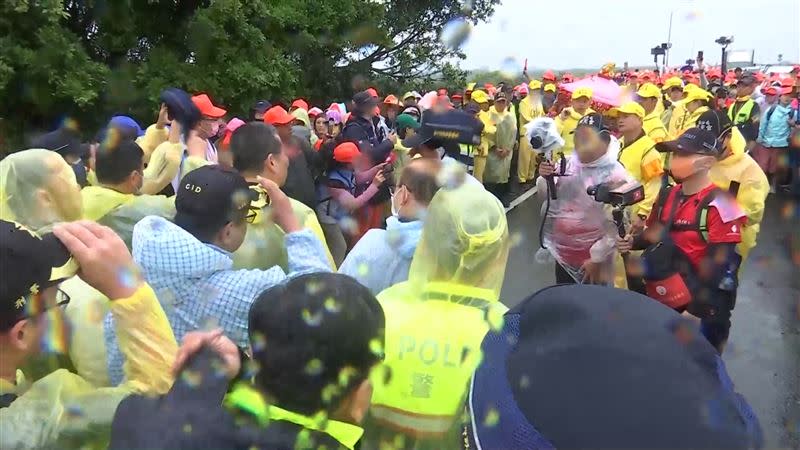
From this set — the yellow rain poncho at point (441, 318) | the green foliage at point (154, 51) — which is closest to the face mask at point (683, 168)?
Answer: the yellow rain poncho at point (441, 318)

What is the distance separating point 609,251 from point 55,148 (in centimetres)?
338

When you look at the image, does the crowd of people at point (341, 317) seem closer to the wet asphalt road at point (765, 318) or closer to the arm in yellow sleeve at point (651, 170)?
the arm in yellow sleeve at point (651, 170)

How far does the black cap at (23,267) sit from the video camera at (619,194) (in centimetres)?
323

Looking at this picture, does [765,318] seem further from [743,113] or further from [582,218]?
[743,113]

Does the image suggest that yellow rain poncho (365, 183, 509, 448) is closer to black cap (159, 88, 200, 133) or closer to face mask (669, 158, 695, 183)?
face mask (669, 158, 695, 183)

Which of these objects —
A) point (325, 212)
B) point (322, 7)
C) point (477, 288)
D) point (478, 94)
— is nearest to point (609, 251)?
point (325, 212)

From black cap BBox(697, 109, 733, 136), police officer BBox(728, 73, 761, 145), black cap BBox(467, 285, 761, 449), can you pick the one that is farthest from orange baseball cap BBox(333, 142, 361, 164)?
police officer BBox(728, 73, 761, 145)

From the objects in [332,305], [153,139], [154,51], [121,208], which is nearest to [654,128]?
[153,139]

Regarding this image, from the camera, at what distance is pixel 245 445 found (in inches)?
50.1

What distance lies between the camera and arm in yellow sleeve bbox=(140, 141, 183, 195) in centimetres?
410

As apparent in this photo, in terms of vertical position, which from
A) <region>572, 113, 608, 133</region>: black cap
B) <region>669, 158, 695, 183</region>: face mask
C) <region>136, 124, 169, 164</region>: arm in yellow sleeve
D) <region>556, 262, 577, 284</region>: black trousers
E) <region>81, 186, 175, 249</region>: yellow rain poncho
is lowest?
<region>556, 262, 577, 284</region>: black trousers

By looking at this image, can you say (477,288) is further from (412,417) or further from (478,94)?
(478,94)

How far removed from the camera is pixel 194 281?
2.14 metres

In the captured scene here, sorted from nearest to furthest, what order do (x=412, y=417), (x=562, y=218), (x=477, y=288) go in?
(x=412, y=417) → (x=477, y=288) → (x=562, y=218)
